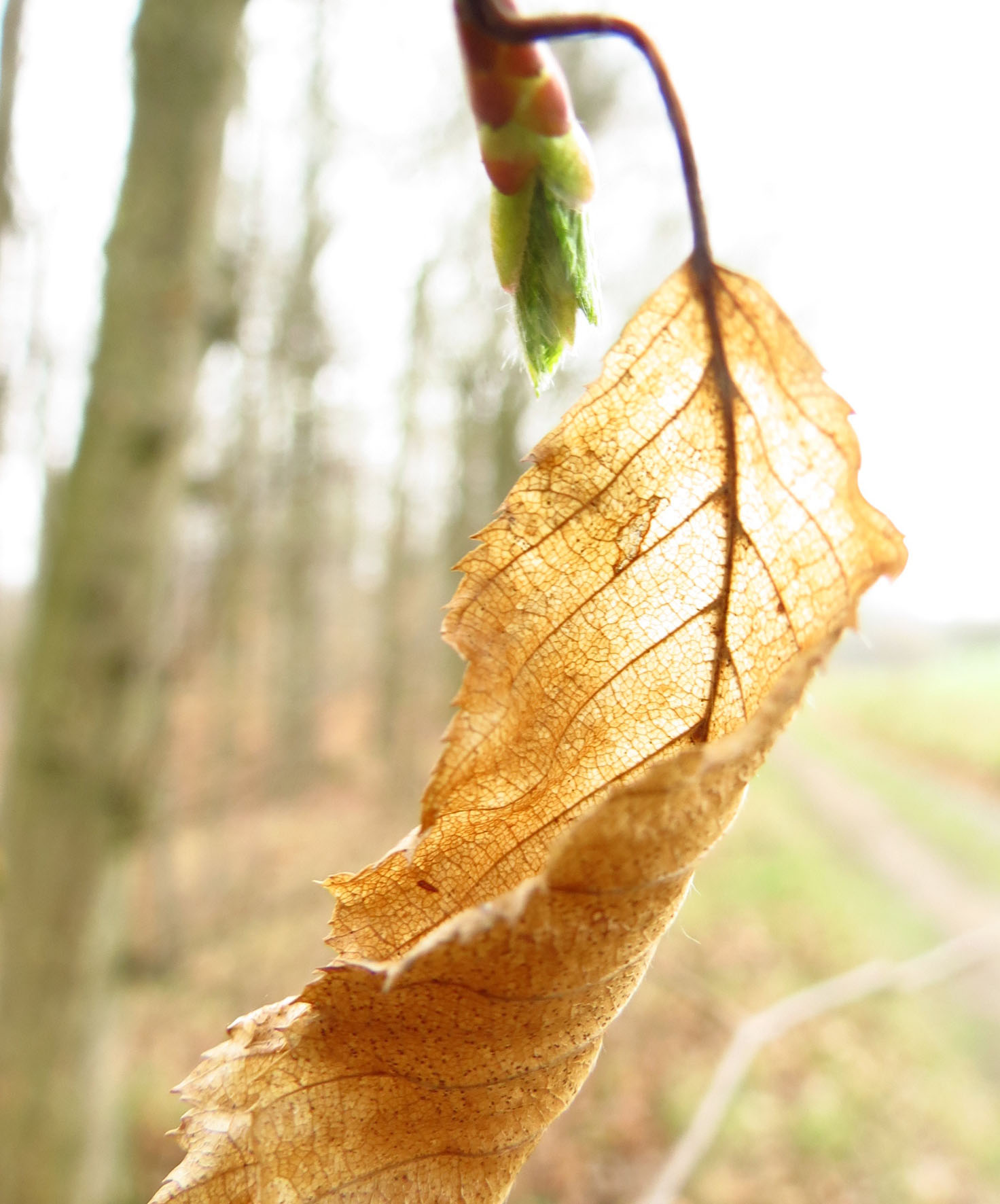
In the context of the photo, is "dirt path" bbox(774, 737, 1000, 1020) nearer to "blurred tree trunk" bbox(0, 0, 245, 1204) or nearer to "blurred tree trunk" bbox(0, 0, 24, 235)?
"blurred tree trunk" bbox(0, 0, 245, 1204)

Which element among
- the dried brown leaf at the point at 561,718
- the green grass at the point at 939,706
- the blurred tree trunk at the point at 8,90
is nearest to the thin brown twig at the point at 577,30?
the dried brown leaf at the point at 561,718

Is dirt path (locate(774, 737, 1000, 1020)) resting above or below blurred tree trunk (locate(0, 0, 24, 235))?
below

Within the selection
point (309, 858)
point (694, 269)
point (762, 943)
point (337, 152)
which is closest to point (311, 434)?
point (337, 152)

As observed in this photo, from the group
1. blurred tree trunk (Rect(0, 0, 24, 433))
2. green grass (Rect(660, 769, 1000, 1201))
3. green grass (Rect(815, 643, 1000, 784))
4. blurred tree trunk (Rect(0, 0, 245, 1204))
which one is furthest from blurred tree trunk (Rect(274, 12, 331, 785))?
green grass (Rect(815, 643, 1000, 784))

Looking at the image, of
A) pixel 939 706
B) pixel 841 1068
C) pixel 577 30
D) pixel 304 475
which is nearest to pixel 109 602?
pixel 577 30

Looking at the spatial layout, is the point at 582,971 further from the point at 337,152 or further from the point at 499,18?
the point at 337,152
